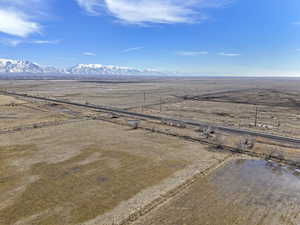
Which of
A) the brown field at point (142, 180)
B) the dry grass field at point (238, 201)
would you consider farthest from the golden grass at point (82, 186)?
the dry grass field at point (238, 201)

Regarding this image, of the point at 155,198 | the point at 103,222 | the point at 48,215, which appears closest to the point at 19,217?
the point at 48,215

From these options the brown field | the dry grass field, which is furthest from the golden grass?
the dry grass field

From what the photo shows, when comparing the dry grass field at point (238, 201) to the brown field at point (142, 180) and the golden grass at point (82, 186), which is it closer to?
the brown field at point (142, 180)

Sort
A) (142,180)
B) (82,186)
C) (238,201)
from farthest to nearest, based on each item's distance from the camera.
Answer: (142,180), (82,186), (238,201)

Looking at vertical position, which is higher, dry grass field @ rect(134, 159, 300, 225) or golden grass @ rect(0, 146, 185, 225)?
dry grass field @ rect(134, 159, 300, 225)

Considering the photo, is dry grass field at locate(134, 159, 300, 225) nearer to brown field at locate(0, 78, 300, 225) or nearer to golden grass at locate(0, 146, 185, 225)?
brown field at locate(0, 78, 300, 225)

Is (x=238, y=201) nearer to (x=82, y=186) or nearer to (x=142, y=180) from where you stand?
(x=142, y=180)

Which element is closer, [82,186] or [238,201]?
[238,201]

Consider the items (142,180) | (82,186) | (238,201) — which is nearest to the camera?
(238,201)

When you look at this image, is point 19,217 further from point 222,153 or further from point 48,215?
point 222,153

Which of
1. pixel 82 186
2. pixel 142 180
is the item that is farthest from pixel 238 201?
pixel 82 186

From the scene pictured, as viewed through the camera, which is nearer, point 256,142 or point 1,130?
point 256,142
